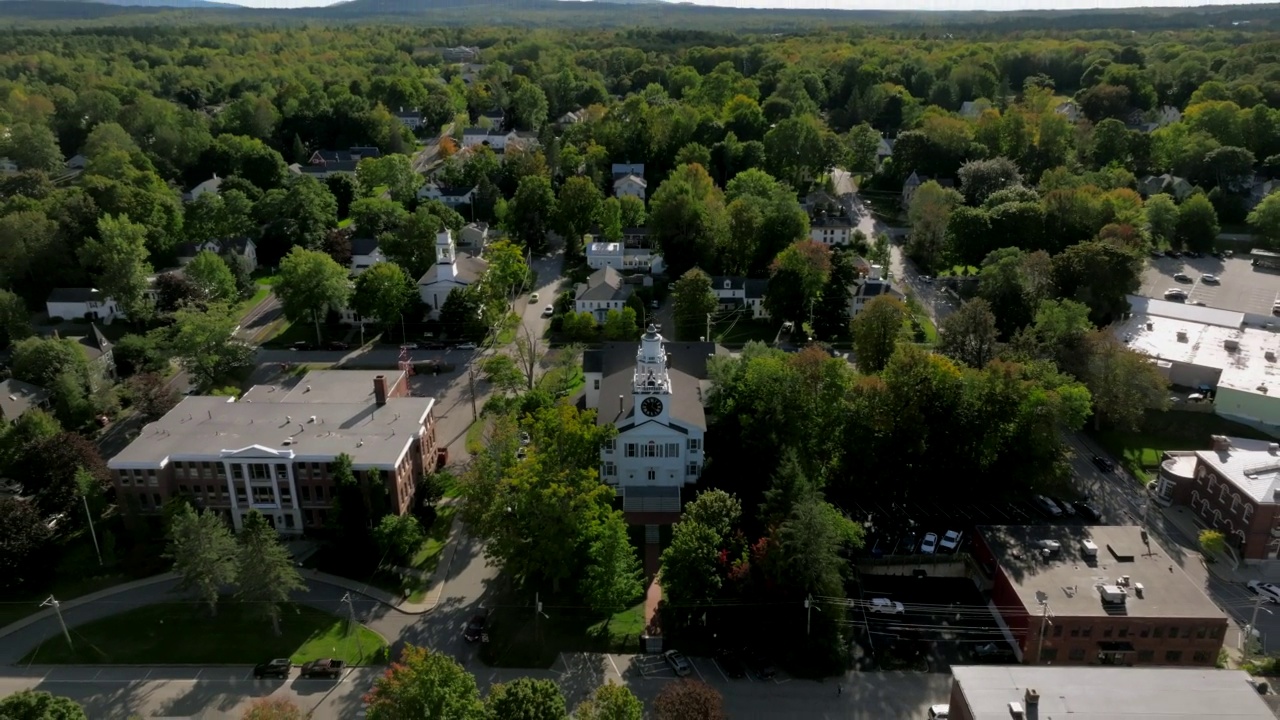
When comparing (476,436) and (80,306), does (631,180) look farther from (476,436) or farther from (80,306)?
(80,306)

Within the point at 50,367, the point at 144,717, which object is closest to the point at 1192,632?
the point at 144,717

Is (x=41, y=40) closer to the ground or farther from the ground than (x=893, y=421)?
farther from the ground

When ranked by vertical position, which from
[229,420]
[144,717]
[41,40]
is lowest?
[144,717]

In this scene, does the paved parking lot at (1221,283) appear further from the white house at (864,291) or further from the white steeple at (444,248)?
the white steeple at (444,248)

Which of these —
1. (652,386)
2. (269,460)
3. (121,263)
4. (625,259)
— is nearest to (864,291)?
(625,259)

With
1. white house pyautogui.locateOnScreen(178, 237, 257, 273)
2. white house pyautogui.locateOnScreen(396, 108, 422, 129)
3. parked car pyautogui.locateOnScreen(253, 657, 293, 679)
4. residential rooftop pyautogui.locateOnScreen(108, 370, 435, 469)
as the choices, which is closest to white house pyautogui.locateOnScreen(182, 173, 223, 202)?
white house pyautogui.locateOnScreen(178, 237, 257, 273)

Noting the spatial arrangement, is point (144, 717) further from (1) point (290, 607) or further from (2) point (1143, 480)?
(2) point (1143, 480)

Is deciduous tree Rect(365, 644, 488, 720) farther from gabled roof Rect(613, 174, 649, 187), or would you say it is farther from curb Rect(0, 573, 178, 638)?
gabled roof Rect(613, 174, 649, 187)
